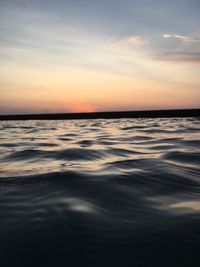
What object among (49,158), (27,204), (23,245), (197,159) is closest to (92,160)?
(49,158)

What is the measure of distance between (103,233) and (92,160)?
114 inches

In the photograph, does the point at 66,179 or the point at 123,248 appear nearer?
the point at 123,248

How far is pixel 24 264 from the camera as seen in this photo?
1.43 meters

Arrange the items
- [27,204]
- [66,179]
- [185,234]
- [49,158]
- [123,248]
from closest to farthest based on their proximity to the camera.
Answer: [123,248]
[185,234]
[27,204]
[66,179]
[49,158]

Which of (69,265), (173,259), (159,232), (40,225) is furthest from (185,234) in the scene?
(40,225)

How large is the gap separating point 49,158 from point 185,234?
356cm

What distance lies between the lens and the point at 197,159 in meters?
4.61

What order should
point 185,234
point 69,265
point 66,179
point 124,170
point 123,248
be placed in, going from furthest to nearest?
point 124,170
point 66,179
point 185,234
point 123,248
point 69,265

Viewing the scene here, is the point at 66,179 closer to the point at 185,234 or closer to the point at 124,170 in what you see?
the point at 124,170

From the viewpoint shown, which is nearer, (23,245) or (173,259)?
(173,259)

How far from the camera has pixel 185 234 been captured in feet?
5.84

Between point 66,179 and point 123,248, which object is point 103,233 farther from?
point 66,179

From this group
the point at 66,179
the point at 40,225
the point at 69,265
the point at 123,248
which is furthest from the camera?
the point at 66,179

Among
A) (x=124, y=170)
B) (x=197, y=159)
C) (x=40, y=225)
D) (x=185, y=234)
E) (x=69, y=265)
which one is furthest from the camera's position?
(x=197, y=159)
